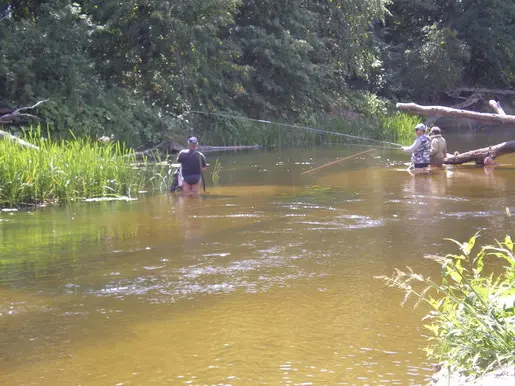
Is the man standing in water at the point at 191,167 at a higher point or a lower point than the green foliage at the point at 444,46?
lower

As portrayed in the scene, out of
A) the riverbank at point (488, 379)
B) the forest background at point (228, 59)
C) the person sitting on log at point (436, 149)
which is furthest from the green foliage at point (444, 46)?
the riverbank at point (488, 379)

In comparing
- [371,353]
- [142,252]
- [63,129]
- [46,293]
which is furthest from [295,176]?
[371,353]

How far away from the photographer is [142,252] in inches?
419

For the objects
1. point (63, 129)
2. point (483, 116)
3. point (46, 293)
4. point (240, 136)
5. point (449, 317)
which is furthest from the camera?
point (240, 136)

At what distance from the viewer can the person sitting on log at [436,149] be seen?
21.6 m

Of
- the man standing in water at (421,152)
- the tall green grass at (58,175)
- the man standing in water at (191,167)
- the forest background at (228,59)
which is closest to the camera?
the tall green grass at (58,175)

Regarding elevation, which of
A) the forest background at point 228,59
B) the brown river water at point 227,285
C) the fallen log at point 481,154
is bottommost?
the brown river water at point 227,285

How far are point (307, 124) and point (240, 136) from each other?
4.96 meters

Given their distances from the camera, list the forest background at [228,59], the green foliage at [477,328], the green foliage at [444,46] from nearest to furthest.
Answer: the green foliage at [477,328], the forest background at [228,59], the green foliage at [444,46]

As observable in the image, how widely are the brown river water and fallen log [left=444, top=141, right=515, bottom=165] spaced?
14.3 ft

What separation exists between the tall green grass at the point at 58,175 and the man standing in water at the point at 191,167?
942mm

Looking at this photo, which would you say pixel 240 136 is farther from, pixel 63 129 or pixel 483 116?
pixel 483 116

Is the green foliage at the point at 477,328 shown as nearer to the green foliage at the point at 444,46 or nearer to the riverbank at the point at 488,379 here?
the riverbank at the point at 488,379

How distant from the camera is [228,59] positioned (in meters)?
32.2
